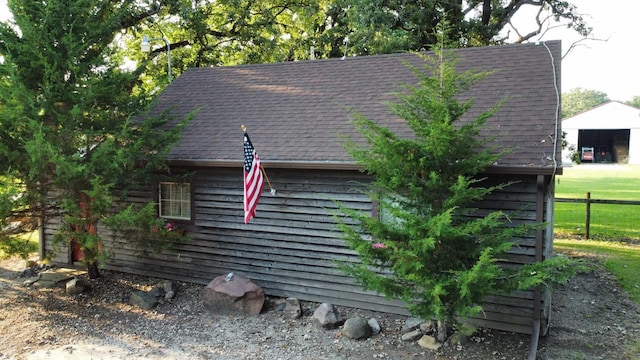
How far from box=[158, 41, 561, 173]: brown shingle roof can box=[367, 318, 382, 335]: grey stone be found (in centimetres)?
247

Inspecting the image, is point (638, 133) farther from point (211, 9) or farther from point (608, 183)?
point (211, 9)

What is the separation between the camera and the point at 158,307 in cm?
807

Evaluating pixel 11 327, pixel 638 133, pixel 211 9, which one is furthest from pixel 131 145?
pixel 638 133

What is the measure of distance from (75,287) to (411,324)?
623 cm

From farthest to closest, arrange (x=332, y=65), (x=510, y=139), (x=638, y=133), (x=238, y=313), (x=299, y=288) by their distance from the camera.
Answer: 1. (x=638, y=133)
2. (x=332, y=65)
3. (x=299, y=288)
4. (x=238, y=313)
5. (x=510, y=139)

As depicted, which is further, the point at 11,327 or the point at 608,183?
the point at 608,183

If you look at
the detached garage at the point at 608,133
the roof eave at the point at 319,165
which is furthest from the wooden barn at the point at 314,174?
the detached garage at the point at 608,133

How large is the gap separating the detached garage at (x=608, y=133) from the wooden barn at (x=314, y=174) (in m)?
36.6

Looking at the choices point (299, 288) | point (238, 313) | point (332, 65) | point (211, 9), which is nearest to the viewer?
point (238, 313)

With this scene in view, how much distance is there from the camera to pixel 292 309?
7.61 m

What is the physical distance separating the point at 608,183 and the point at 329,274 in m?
22.9

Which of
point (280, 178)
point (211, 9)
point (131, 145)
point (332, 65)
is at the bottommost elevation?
point (280, 178)

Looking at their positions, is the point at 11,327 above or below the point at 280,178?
below

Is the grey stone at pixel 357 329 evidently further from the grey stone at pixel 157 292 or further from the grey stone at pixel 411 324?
the grey stone at pixel 157 292
